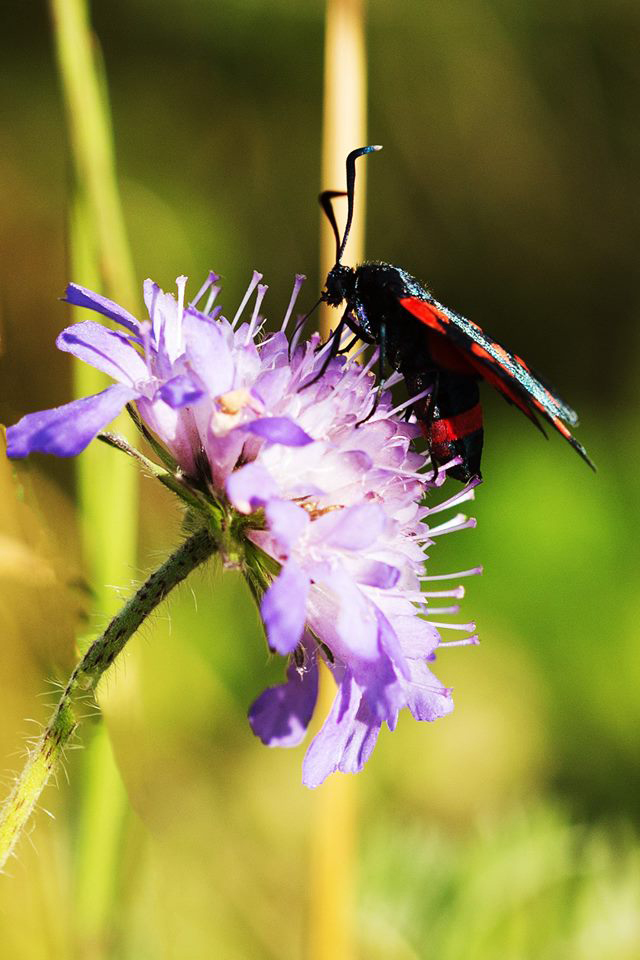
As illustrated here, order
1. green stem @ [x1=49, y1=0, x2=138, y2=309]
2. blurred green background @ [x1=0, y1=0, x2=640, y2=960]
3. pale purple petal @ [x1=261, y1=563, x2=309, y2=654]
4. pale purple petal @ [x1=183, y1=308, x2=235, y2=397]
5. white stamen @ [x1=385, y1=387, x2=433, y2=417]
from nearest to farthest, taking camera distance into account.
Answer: pale purple petal @ [x1=261, y1=563, x2=309, y2=654], pale purple petal @ [x1=183, y1=308, x2=235, y2=397], white stamen @ [x1=385, y1=387, x2=433, y2=417], green stem @ [x1=49, y1=0, x2=138, y2=309], blurred green background @ [x1=0, y1=0, x2=640, y2=960]

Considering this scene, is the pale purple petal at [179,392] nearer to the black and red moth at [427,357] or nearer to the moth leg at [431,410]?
the black and red moth at [427,357]

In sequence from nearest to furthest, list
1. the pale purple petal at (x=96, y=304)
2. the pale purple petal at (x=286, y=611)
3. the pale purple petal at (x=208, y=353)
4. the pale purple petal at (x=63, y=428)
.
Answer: the pale purple petal at (x=286, y=611), the pale purple petal at (x=63, y=428), the pale purple petal at (x=208, y=353), the pale purple petal at (x=96, y=304)

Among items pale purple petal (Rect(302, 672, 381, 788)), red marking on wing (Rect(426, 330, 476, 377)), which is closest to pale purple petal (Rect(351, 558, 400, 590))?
pale purple petal (Rect(302, 672, 381, 788))

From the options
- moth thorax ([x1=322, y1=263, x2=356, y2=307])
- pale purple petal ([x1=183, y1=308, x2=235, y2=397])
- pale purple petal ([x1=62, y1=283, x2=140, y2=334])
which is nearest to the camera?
pale purple petal ([x1=183, y1=308, x2=235, y2=397])

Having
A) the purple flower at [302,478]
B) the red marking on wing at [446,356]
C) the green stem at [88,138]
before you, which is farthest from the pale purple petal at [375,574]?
the green stem at [88,138]

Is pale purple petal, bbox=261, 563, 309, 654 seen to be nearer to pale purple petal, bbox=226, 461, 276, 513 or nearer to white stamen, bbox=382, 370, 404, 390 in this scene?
pale purple petal, bbox=226, 461, 276, 513

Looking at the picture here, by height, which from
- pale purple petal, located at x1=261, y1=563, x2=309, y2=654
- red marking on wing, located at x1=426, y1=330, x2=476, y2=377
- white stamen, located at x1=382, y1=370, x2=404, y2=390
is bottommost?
pale purple petal, located at x1=261, y1=563, x2=309, y2=654
